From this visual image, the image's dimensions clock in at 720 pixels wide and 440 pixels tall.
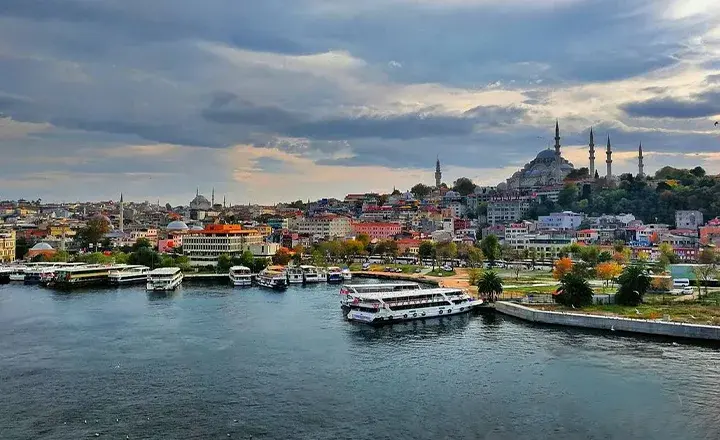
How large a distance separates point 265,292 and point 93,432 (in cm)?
1878

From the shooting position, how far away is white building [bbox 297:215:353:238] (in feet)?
191

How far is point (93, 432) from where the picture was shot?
36.0 ft

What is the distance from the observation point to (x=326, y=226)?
58.4 meters

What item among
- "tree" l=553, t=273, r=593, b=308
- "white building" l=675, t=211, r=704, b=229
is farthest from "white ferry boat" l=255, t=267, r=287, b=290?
"white building" l=675, t=211, r=704, b=229

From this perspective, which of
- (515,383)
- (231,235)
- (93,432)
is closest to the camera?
(93,432)

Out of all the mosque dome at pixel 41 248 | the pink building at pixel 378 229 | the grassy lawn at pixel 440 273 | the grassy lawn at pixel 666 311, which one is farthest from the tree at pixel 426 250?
the mosque dome at pixel 41 248

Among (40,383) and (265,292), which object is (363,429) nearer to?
(40,383)

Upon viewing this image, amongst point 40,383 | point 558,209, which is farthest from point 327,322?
point 558,209

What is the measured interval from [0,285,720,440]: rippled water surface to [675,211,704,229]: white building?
3245cm

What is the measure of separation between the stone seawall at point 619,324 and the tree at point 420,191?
220ft

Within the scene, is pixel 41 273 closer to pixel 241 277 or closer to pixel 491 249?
pixel 241 277

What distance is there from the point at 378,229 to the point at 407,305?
36.7m

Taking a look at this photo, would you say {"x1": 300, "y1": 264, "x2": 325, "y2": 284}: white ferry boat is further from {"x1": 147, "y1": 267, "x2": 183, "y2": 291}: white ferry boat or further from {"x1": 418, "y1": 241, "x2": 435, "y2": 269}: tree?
{"x1": 418, "y1": 241, "x2": 435, "y2": 269}: tree

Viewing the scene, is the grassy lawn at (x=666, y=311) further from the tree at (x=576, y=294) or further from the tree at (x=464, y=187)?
the tree at (x=464, y=187)
